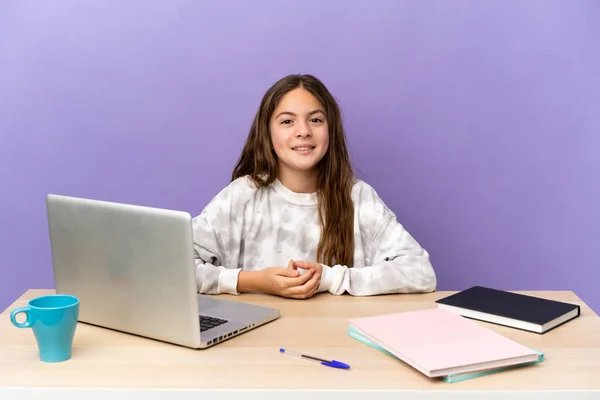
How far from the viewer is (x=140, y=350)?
1.20 meters

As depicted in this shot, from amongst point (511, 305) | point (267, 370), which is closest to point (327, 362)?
point (267, 370)

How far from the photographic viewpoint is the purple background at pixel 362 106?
8.58ft

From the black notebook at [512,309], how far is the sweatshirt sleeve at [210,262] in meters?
0.47

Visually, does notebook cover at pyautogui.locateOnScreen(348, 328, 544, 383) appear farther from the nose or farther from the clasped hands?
the nose

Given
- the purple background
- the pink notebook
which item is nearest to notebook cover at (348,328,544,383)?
the pink notebook

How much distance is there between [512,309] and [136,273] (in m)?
0.71

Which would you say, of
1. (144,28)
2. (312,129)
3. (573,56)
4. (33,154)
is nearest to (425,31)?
(573,56)

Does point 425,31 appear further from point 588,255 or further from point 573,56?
point 588,255

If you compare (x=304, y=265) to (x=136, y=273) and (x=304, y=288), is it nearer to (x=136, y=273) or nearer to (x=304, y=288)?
(x=304, y=288)

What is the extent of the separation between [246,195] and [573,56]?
1.38m

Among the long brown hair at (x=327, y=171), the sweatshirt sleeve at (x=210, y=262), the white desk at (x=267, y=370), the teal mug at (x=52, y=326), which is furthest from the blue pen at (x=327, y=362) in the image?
the long brown hair at (x=327, y=171)

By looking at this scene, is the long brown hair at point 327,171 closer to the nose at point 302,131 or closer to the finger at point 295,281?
the nose at point 302,131

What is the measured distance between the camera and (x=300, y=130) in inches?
77.9

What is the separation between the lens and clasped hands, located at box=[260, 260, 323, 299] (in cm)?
154
